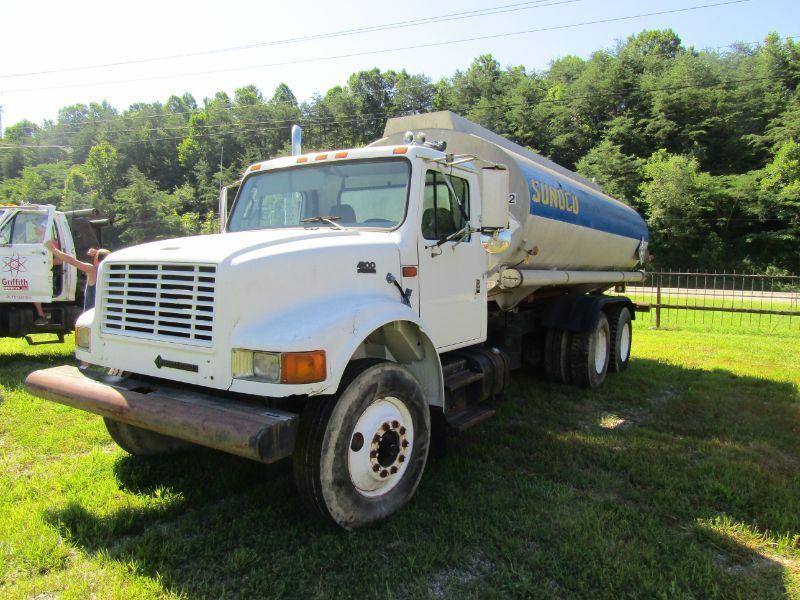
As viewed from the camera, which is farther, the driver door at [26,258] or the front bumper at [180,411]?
the driver door at [26,258]

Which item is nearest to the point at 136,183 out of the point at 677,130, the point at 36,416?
the point at 677,130

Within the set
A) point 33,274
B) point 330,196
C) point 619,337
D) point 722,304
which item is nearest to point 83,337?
point 330,196

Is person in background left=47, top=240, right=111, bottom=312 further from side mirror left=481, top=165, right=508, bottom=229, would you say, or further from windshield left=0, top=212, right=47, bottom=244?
side mirror left=481, top=165, right=508, bottom=229

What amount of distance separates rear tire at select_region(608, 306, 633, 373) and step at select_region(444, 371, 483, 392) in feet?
14.5

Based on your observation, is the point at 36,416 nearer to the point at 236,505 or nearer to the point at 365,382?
the point at 236,505

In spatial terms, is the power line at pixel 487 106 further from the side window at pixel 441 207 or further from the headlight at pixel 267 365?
the headlight at pixel 267 365

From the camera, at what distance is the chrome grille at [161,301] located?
2.97m

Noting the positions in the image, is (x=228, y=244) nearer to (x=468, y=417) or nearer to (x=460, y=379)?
(x=460, y=379)

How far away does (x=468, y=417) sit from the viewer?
429cm

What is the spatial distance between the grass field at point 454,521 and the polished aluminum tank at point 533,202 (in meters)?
2.01

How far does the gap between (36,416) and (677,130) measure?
53.8m

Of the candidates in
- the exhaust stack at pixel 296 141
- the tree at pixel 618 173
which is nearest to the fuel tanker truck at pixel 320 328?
the exhaust stack at pixel 296 141

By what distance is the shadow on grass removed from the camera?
2801 mm

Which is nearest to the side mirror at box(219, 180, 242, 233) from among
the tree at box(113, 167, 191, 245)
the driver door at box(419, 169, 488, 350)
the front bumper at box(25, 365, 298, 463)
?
the front bumper at box(25, 365, 298, 463)
